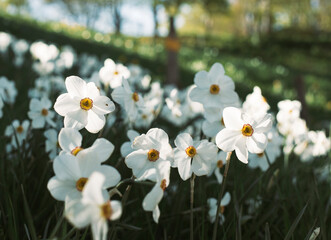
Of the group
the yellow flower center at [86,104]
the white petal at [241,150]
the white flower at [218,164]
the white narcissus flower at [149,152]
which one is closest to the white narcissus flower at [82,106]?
the yellow flower center at [86,104]

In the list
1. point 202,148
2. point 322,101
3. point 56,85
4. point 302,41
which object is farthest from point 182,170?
point 302,41

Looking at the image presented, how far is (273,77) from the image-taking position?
9.61 metres

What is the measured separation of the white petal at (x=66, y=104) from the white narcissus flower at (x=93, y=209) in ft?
1.37

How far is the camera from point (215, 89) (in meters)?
1.28

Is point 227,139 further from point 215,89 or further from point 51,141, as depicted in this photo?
point 51,141

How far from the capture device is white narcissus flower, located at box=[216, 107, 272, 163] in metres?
0.96

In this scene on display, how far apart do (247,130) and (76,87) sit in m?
0.51

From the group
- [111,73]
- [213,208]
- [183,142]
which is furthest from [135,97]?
[213,208]

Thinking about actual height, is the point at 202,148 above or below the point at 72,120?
below

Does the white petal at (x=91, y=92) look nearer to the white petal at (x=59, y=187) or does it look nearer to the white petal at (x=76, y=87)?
the white petal at (x=76, y=87)

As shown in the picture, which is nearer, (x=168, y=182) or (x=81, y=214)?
(x=81, y=214)

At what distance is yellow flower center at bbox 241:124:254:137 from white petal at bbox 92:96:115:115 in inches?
14.9

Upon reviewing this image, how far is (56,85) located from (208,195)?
165cm

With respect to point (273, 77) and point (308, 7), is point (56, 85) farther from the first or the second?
point (308, 7)
